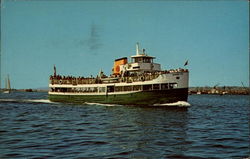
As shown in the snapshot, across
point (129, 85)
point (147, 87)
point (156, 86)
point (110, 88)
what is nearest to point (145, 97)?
point (147, 87)

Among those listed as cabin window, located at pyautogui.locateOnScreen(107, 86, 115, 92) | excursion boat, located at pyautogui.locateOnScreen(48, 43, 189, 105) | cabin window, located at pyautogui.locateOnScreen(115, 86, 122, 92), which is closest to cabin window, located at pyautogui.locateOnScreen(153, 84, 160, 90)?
excursion boat, located at pyautogui.locateOnScreen(48, 43, 189, 105)

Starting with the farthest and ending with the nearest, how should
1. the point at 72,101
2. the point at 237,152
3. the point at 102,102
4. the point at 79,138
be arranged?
1. the point at 72,101
2. the point at 102,102
3. the point at 79,138
4. the point at 237,152

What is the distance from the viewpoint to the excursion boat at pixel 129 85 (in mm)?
38156

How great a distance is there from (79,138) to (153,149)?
4.88 meters

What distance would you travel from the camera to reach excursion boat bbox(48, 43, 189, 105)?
3816 centimetres

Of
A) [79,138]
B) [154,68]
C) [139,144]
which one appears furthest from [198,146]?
[154,68]

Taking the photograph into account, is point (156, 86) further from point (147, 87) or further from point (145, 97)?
point (145, 97)

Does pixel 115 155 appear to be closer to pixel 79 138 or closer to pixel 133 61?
pixel 79 138

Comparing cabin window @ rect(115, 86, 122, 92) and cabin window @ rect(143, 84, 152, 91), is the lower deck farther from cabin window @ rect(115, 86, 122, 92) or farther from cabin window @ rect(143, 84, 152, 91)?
cabin window @ rect(115, 86, 122, 92)

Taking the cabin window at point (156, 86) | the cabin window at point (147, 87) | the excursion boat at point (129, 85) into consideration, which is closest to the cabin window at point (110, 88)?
the excursion boat at point (129, 85)

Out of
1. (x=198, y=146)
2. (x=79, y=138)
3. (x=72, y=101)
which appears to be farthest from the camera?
(x=72, y=101)

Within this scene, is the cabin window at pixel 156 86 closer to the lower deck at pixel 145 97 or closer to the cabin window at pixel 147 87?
the lower deck at pixel 145 97

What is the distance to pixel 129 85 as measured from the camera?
41281 mm

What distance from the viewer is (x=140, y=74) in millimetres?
42156
